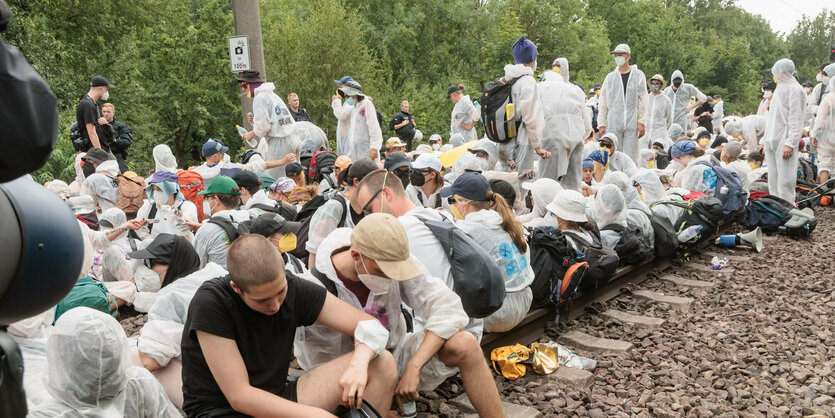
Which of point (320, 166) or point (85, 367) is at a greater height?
point (320, 166)

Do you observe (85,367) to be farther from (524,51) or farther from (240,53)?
(240,53)

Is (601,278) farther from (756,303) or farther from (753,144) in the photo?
(753,144)

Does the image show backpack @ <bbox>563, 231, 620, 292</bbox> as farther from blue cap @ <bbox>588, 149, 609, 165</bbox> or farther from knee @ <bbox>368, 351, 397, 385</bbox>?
knee @ <bbox>368, 351, 397, 385</bbox>

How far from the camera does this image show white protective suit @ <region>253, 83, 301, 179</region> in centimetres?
972

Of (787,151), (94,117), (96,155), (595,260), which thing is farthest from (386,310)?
(787,151)

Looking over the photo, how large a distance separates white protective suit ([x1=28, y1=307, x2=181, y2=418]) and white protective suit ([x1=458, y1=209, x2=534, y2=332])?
103 inches

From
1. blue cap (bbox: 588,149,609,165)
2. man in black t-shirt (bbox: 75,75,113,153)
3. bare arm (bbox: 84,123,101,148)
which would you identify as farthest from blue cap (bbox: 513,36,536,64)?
bare arm (bbox: 84,123,101,148)

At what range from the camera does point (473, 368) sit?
3547 mm

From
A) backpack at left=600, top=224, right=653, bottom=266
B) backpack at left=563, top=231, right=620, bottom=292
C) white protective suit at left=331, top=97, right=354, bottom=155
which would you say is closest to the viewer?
backpack at left=563, top=231, right=620, bottom=292

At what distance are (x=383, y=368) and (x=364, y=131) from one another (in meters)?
7.55

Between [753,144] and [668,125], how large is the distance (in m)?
1.74

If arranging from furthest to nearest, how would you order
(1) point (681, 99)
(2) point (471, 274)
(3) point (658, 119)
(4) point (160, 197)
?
(1) point (681, 99), (3) point (658, 119), (4) point (160, 197), (2) point (471, 274)

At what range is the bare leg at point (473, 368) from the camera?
3.50 m

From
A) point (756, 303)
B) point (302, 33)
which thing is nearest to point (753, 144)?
point (756, 303)
